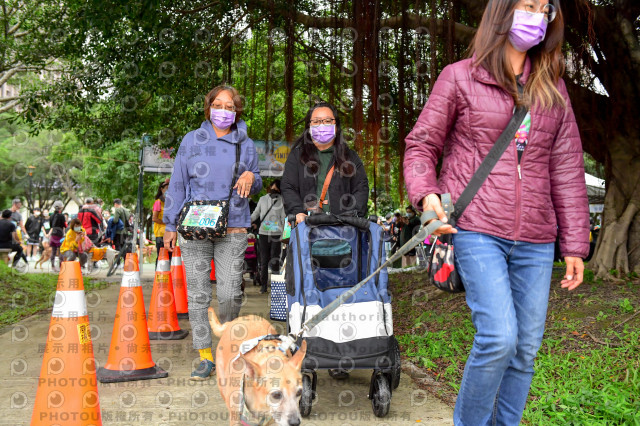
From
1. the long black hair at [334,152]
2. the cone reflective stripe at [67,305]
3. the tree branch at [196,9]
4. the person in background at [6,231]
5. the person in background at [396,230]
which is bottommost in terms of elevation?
the person in background at [396,230]

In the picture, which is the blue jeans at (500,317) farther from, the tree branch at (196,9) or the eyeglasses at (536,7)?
the tree branch at (196,9)

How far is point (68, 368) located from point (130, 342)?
57.1 inches

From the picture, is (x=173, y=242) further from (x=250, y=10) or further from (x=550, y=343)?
(x=250, y=10)

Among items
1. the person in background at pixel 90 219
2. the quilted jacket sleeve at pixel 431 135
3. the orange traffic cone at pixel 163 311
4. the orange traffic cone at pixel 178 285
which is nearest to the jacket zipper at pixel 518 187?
the quilted jacket sleeve at pixel 431 135

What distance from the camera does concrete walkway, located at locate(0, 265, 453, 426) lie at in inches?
145

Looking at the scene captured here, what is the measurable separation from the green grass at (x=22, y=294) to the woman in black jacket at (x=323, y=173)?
4.54 metres

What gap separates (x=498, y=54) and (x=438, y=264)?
994 millimetres

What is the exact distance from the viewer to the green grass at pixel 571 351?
3.69 metres

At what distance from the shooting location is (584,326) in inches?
211

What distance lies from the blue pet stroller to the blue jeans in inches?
42.3

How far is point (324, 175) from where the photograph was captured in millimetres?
4723

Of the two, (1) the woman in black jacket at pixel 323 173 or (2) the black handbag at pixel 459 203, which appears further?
(1) the woman in black jacket at pixel 323 173

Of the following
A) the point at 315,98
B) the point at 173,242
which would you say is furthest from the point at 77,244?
the point at 173,242

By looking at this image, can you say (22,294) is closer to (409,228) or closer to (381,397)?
(381,397)
